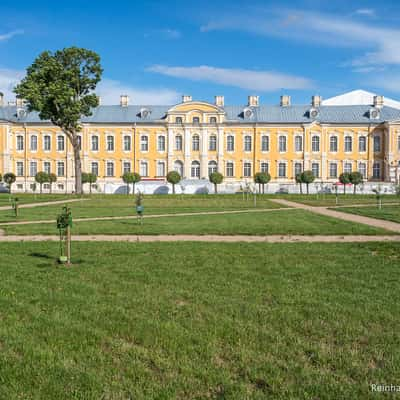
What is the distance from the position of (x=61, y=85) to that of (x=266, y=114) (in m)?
25.8

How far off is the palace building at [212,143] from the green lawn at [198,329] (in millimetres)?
43255

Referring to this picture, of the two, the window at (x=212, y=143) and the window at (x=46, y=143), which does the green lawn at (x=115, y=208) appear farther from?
the window at (x=46, y=143)

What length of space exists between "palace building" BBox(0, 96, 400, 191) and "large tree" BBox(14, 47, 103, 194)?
1404 centimetres

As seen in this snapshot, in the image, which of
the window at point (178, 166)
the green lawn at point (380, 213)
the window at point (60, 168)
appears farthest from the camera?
the window at point (60, 168)

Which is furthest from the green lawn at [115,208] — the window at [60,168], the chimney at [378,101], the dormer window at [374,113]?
the chimney at [378,101]

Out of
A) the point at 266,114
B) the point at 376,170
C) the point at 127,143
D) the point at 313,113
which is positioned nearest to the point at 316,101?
the point at 313,113

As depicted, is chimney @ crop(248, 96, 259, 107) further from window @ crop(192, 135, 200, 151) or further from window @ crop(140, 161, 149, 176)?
window @ crop(140, 161, 149, 176)

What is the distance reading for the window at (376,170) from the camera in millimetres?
49844

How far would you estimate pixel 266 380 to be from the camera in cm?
338

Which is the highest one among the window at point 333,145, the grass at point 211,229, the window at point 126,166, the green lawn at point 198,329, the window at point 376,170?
the window at point 333,145

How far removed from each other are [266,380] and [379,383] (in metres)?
0.90

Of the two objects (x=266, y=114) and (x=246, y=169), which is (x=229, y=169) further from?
(x=266, y=114)

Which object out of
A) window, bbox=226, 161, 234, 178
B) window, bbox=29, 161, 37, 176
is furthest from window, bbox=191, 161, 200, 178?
window, bbox=29, 161, 37, 176

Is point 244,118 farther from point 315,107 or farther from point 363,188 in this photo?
point 363,188
